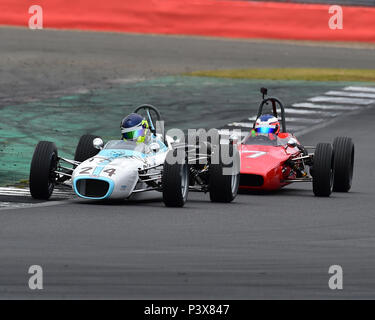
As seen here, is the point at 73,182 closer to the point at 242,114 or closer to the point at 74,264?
the point at 74,264

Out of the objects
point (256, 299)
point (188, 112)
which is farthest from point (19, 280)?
point (188, 112)

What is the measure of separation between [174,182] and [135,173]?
26.1 inches

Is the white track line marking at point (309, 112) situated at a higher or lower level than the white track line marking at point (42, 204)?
higher

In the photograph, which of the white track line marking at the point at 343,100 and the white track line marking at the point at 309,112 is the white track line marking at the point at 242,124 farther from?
the white track line marking at the point at 343,100

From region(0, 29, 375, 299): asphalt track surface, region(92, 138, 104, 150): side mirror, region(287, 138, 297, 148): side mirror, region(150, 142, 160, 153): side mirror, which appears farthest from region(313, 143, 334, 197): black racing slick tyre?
region(92, 138, 104, 150): side mirror

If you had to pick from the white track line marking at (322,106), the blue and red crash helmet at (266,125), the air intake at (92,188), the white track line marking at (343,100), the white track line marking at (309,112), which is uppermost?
the blue and red crash helmet at (266,125)

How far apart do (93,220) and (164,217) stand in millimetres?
939

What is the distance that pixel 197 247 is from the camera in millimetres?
12336

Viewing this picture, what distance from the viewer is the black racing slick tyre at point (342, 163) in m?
17.7

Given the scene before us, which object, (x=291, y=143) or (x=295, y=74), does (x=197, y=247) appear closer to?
(x=291, y=143)

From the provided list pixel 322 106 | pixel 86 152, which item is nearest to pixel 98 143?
pixel 86 152

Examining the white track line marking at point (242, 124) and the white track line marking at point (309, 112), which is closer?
the white track line marking at point (242, 124)

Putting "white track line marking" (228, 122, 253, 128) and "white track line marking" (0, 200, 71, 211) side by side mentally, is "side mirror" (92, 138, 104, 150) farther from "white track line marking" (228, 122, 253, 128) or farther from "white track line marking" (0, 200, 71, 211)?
"white track line marking" (228, 122, 253, 128)

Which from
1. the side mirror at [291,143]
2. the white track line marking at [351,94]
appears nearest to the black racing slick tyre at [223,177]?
the side mirror at [291,143]
